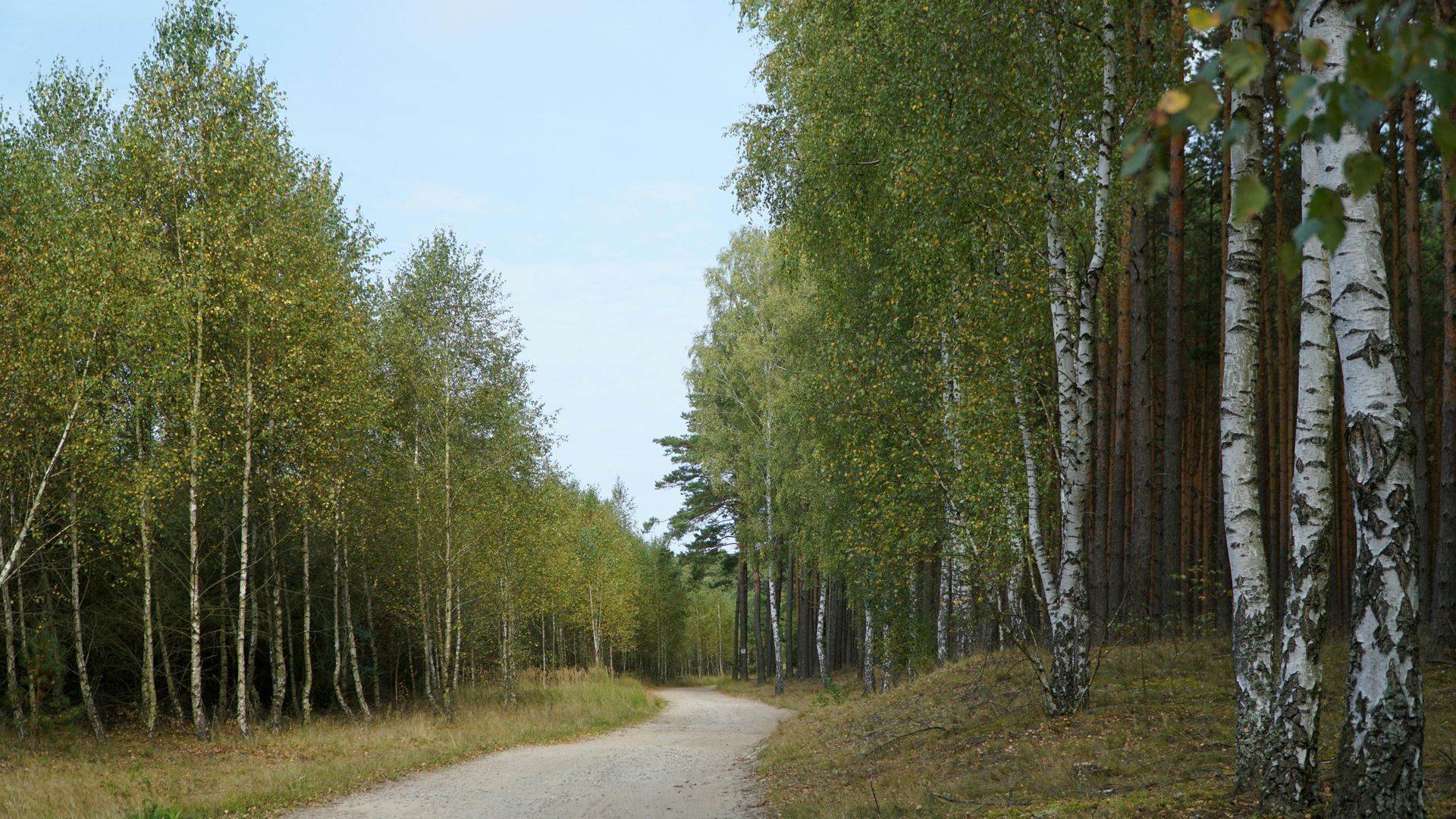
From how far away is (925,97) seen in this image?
11203 millimetres

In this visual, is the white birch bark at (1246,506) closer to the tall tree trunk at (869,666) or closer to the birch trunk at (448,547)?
the birch trunk at (448,547)

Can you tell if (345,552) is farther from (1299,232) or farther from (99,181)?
(1299,232)

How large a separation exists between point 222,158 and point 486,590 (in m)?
12.4

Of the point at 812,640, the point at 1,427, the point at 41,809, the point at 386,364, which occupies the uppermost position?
the point at 386,364

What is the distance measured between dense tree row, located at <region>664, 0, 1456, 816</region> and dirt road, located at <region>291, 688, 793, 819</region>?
368 cm

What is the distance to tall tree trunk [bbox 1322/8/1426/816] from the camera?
4.74 meters

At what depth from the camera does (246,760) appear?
1454cm

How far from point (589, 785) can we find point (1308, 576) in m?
8.59

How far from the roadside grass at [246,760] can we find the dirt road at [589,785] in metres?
0.73

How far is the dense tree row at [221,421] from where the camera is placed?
14.8 metres

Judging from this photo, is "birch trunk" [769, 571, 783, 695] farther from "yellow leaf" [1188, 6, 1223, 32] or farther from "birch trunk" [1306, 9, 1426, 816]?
"yellow leaf" [1188, 6, 1223, 32]

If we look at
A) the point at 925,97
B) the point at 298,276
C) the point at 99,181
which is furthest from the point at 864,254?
the point at 99,181

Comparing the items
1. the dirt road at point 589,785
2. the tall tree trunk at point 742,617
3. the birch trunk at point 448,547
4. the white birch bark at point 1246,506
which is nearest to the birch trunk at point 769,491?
the tall tree trunk at point 742,617

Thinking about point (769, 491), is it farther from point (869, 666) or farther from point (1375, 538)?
point (1375, 538)
